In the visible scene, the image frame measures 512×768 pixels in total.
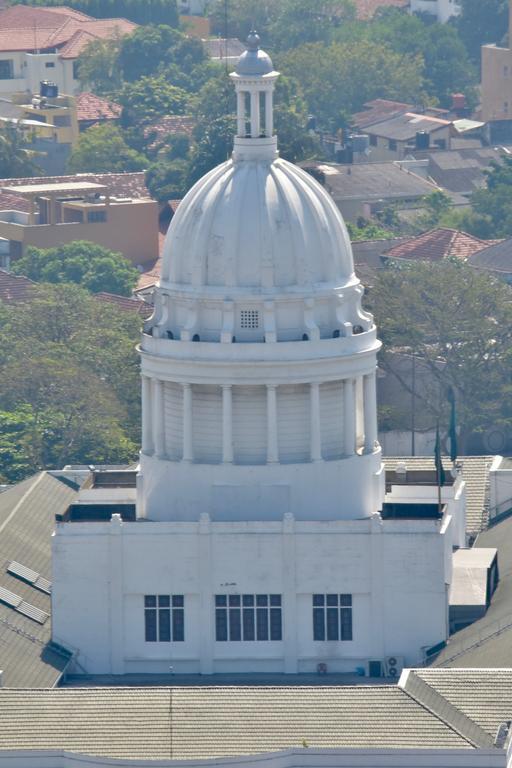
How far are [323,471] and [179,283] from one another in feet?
23.5

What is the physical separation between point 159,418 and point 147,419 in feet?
2.41

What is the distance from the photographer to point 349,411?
121 m

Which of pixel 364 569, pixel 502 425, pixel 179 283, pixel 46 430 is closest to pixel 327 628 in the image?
pixel 364 569

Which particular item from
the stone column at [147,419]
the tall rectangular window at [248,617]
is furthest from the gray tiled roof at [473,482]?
the tall rectangular window at [248,617]

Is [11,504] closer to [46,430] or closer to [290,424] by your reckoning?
[290,424]

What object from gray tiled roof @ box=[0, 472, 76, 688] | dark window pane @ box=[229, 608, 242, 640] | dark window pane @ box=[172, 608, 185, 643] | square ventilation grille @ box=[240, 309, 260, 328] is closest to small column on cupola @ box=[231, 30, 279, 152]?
square ventilation grille @ box=[240, 309, 260, 328]

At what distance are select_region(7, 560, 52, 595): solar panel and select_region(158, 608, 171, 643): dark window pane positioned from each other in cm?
631

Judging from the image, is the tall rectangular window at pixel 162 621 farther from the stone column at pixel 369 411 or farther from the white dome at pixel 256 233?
the white dome at pixel 256 233

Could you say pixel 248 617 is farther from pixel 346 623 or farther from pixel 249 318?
pixel 249 318

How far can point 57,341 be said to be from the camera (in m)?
194

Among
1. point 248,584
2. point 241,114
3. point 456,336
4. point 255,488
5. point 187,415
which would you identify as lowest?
→ point 456,336

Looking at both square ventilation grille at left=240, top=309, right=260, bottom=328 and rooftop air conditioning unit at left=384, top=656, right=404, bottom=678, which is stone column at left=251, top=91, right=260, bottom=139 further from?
rooftop air conditioning unit at left=384, top=656, right=404, bottom=678

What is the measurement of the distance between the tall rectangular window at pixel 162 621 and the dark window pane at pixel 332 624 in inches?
173

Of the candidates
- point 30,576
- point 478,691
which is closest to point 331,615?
point 478,691
